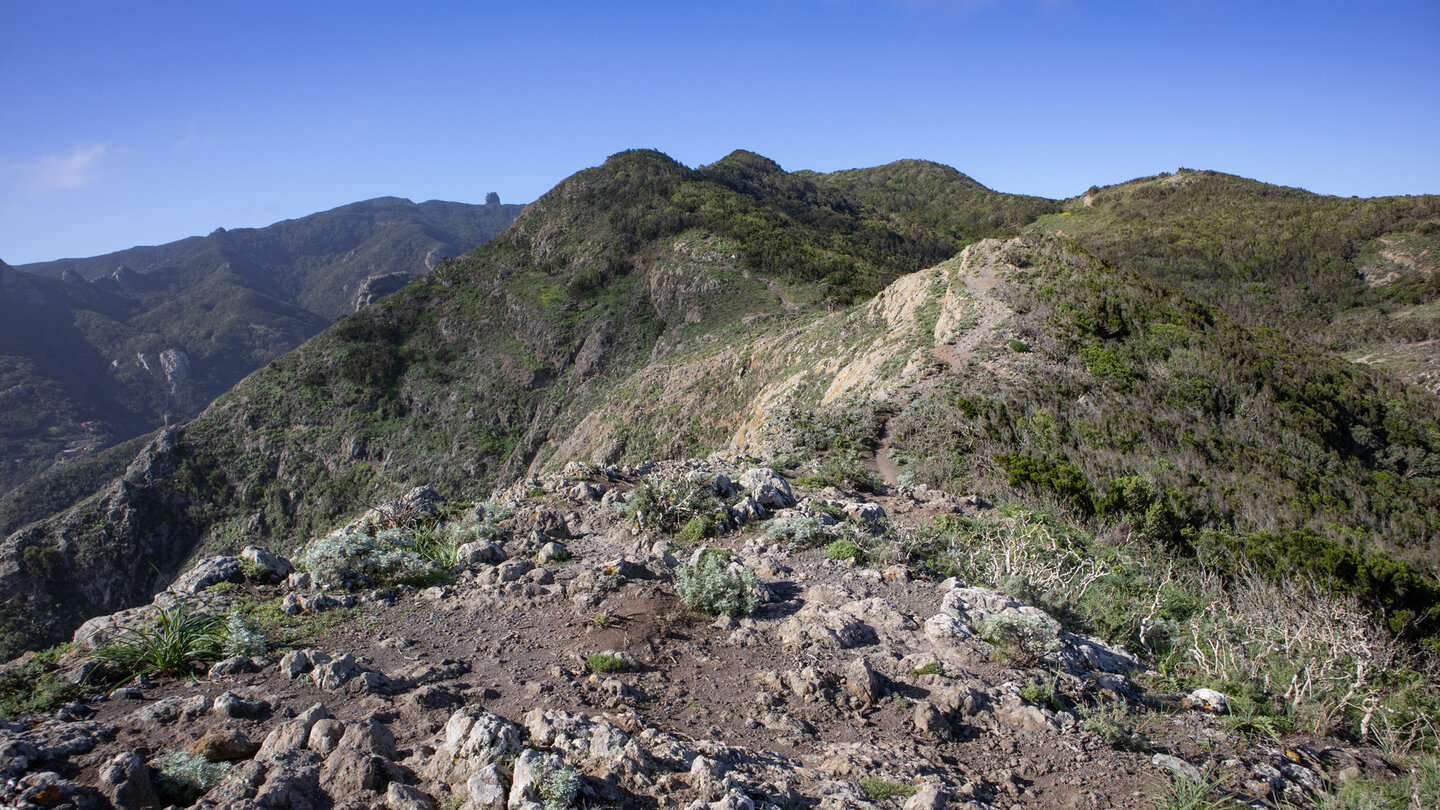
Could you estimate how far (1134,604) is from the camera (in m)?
5.44

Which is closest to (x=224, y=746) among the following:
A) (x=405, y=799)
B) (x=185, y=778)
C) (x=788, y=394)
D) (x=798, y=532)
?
(x=185, y=778)

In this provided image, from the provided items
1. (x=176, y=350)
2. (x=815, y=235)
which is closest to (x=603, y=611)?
(x=815, y=235)

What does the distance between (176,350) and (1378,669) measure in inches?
5342

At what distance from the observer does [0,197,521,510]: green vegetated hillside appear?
77.9 meters

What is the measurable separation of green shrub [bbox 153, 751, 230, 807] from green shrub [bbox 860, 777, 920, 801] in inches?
120

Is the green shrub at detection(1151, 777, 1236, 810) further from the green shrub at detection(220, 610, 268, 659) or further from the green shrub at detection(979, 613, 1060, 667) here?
the green shrub at detection(220, 610, 268, 659)

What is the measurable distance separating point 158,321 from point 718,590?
14950cm

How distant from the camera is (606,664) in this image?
3934 millimetres

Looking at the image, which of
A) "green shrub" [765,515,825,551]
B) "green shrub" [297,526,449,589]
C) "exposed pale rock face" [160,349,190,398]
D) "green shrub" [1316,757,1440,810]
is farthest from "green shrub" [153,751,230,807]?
"exposed pale rock face" [160,349,190,398]

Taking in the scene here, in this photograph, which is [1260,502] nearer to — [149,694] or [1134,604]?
[1134,604]

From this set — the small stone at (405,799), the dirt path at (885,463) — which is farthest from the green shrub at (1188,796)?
the dirt path at (885,463)

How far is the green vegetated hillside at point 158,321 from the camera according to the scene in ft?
256

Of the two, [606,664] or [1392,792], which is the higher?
[606,664]

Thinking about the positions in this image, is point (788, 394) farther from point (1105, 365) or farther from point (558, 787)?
point (558, 787)
